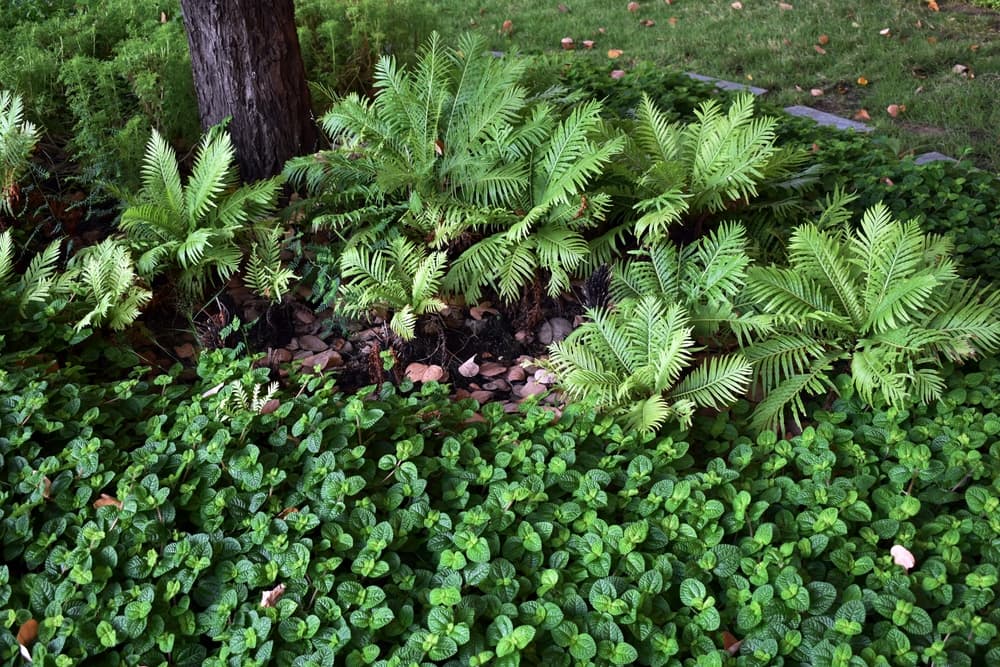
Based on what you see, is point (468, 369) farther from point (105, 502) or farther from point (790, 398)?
point (105, 502)

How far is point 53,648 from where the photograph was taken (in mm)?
2021

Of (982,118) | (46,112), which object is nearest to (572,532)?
(46,112)

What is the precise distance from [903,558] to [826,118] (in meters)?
3.89

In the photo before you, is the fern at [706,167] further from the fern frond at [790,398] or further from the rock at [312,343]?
the rock at [312,343]

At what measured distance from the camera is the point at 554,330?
341 centimetres

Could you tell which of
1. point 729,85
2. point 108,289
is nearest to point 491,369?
point 108,289

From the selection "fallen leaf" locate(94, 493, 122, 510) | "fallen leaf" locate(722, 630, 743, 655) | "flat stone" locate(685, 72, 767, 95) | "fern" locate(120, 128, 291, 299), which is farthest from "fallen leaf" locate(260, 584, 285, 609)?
"flat stone" locate(685, 72, 767, 95)

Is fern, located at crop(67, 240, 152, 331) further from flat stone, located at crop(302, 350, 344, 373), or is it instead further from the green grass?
the green grass

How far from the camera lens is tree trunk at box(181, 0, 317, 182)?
372cm

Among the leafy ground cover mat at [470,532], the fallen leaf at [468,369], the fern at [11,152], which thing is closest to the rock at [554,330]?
the fallen leaf at [468,369]

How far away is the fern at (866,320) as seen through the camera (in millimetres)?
2852

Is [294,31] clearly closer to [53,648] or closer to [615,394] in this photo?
[615,394]

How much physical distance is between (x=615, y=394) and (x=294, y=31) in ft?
7.81

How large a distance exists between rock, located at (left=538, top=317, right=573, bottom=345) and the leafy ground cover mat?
0.60 m
